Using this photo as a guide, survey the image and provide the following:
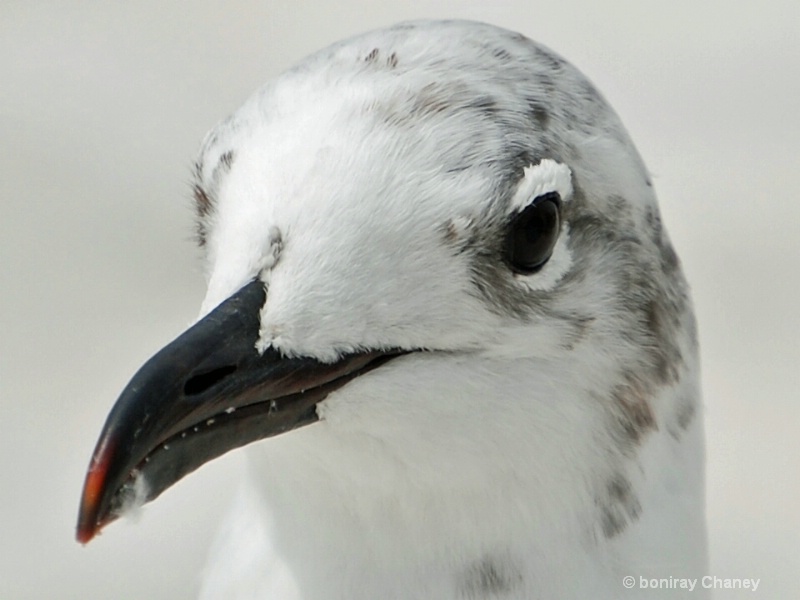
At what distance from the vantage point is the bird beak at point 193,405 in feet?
4.56

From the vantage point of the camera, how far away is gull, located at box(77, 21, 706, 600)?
1.45 meters

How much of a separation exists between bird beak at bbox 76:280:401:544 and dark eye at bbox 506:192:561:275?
26cm

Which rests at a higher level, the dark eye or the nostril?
the dark eye

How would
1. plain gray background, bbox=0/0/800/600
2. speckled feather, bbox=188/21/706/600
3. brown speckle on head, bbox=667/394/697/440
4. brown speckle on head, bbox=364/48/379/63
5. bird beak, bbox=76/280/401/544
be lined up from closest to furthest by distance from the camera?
bird beak, bbox=76/280/401/544, speckled feather, bbox=188/21/706/600, brown speckle on head, bbox=364/48/379/63, brown speckle on head, bbox=667/394/697/440, plain gray background, bbox=0/0/800/600

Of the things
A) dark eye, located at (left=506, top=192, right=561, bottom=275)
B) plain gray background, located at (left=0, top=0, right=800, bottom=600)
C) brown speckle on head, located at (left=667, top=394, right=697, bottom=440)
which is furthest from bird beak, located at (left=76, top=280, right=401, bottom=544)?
plain gray background, located at (left=0, top=0, right=800, bottom=600)

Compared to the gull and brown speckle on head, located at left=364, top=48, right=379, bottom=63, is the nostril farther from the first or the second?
brown speckle on head, located at left=364, top=48, right=379, bottom=63

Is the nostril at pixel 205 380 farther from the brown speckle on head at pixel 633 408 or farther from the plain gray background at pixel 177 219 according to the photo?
the plain gray background at pixel 177 219

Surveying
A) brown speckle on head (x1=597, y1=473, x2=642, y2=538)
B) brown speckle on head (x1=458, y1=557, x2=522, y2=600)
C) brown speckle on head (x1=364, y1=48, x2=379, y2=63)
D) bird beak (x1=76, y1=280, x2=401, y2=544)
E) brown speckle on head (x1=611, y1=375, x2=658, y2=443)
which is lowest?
brown speckle on head (x1=458, y1=557, x2=522, y2=600)

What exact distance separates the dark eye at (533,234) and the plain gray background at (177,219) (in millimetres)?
1782

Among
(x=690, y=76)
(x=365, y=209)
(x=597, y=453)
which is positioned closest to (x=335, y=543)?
(x=597, y=453)

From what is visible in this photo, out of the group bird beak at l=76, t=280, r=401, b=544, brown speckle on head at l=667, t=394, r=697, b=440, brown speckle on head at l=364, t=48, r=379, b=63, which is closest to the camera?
bird beak at l=76, t=280, r=401, b=544

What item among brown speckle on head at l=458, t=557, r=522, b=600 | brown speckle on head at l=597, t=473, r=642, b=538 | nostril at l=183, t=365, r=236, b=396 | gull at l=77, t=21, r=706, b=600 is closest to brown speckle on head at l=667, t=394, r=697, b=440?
gull at l=77, t=21, r=706, b=600

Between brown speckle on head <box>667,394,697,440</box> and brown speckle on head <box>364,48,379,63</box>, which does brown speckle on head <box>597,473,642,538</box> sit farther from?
brown speckle on head <box>364,48,379,63</box>

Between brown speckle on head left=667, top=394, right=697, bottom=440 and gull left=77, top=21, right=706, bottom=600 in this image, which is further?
brown speckle on head left=667, top=394, right=697, bottom=440
